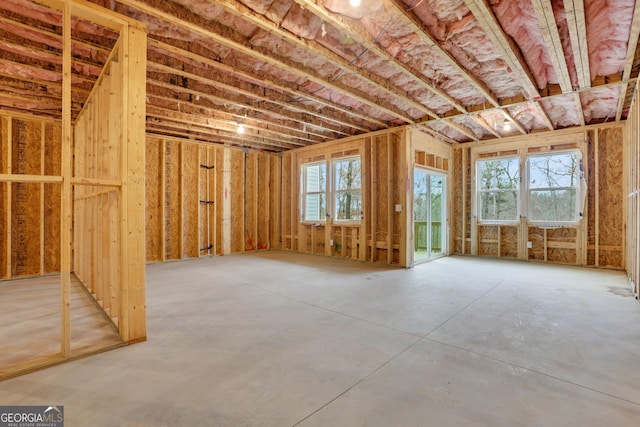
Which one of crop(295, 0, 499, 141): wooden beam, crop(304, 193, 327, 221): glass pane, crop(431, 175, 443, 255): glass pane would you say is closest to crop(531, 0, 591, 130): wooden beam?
crop(295, 0, 499, 141): wooden beam

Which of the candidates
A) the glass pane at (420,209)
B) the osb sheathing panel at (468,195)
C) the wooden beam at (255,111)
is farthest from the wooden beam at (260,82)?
the osb sheathing panel at (468,195)

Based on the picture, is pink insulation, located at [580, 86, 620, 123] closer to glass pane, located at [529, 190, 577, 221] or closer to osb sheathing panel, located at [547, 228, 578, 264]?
glass pane, located at [529, 190, 577, 221]

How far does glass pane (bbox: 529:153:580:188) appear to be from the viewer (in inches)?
252

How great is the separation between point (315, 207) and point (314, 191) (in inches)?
18.3

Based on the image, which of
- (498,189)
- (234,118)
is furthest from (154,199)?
(498,189)

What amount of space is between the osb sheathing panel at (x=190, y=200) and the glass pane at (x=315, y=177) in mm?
2976

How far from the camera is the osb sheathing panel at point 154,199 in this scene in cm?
679

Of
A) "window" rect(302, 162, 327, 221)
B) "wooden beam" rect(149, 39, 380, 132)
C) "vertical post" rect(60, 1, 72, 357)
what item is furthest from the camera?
"window" rect(302, 162, 327, 221)

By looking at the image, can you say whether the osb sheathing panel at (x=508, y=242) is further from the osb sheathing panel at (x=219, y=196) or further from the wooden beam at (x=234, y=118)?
the osb sheathing panel at (x=219, y=196)

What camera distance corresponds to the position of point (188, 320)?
125 inches

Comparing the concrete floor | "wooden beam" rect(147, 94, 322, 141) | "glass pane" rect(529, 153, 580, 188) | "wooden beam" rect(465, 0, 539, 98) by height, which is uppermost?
"wooden beam" rect(147, 94, 322, 141)

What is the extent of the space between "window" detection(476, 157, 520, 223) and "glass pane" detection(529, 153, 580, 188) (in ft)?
1.09

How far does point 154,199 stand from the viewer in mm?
6863

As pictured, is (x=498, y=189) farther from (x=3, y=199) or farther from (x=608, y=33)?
(x=3, y=199)
